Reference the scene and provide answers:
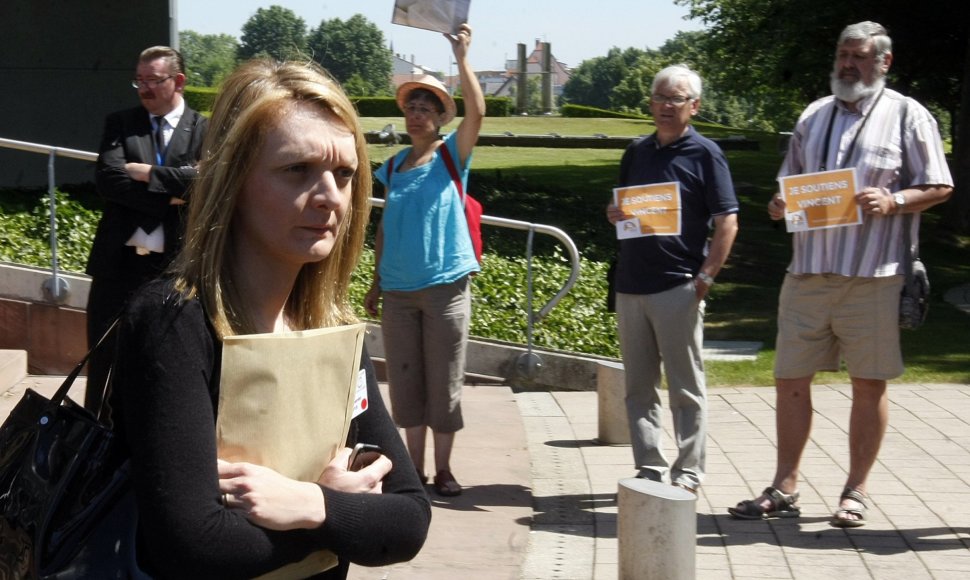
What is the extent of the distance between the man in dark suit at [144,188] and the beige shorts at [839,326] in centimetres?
281

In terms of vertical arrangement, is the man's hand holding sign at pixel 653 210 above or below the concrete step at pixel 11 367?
above

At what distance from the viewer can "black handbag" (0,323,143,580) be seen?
67.2 inches

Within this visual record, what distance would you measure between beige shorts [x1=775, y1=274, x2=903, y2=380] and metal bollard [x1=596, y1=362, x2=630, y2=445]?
4.51 ft

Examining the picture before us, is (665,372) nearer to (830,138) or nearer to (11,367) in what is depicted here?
(830,138)

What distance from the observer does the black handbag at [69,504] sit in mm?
1708

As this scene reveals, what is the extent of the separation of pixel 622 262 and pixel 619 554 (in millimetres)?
1679

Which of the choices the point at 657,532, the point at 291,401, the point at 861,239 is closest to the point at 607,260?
the point at 861,239

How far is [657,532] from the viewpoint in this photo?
15.7 ft

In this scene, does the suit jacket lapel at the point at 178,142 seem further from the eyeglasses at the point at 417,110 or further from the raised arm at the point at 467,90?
the raised arm at the point at 467,90

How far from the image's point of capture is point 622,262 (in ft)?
20.1

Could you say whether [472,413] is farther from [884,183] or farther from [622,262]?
[884,183]

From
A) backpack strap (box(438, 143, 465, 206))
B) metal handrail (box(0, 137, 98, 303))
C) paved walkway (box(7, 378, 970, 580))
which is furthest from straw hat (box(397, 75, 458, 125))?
metal handrail (box(0, 137, 98, 303))

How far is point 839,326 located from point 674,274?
0.78 m

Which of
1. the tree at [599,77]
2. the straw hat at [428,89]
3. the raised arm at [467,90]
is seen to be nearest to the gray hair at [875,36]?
the raised arm at [467,90]
